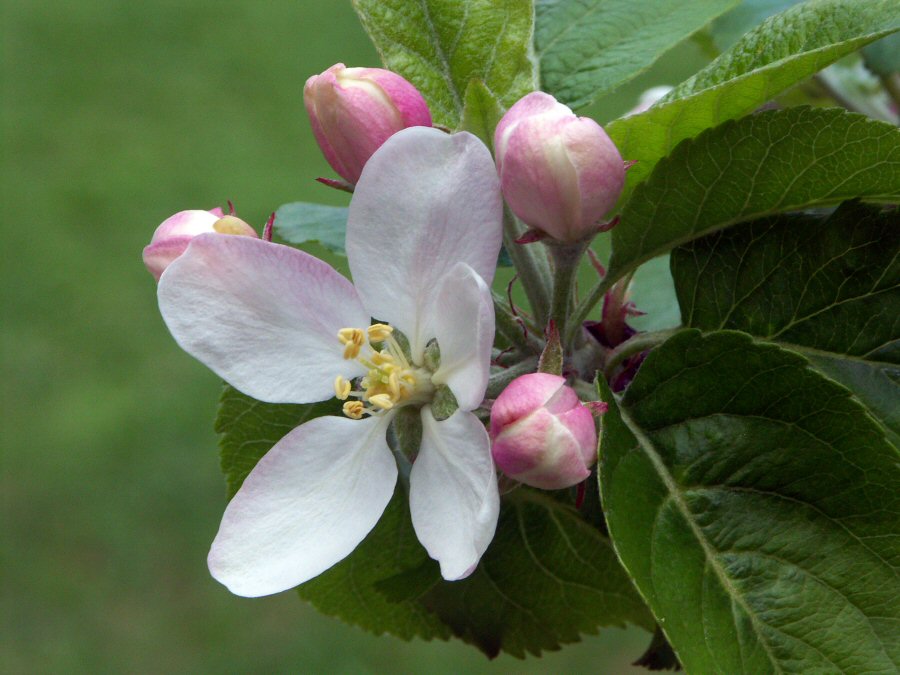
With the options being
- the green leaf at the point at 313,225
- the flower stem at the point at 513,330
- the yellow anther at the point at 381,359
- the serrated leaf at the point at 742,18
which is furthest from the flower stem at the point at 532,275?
the serrated leaf at the point at 742,18

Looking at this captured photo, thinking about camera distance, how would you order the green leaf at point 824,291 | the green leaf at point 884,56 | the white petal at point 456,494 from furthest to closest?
the green leaf at point 884,56 → the green leaf at point 824,291 → the white petal at point 456,494

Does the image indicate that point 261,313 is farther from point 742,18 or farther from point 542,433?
point 742,18

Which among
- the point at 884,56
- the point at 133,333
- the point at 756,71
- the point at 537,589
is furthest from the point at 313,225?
the point at 133,333

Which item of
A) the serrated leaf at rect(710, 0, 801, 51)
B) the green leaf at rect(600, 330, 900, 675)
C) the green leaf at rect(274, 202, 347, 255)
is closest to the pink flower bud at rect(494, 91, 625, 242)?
the green leaf at rect(600, 330, 900, 675)

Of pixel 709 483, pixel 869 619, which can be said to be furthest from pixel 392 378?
pixel 869 619

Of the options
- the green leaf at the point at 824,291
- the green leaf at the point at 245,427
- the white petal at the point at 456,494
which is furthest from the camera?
the green leaf at the point at 245,427

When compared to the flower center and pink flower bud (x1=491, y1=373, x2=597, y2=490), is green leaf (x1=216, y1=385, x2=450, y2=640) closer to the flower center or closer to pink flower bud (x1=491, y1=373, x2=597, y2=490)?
the flower center

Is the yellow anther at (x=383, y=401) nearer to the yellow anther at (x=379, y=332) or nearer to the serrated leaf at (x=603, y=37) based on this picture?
the yellow anther at (x=379, y=332)

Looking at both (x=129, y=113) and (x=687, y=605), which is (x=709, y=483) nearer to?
(x=687, y=605)
